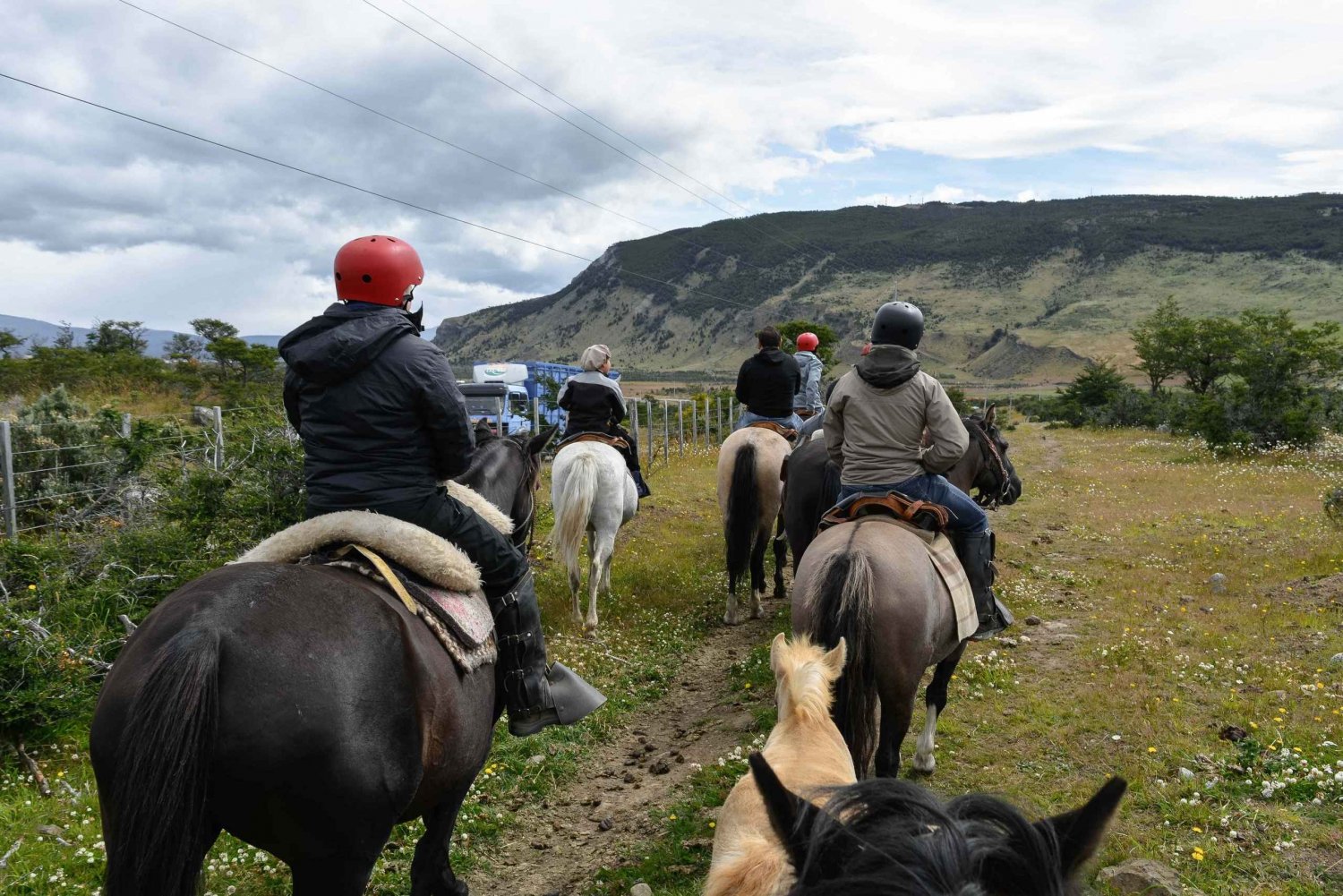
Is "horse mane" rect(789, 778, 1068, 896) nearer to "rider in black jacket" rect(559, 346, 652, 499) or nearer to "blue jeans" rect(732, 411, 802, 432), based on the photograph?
"rider in black jacket" rect(559, 346, 652, 499)

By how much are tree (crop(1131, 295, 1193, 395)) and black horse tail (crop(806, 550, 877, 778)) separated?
4591 cm

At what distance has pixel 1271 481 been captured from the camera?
58.9 ft

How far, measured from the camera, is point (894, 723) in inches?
A: 185

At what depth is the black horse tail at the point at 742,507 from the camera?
968 cm

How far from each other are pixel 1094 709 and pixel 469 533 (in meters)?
5.54

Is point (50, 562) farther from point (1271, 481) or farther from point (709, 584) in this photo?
point (1271, 481)

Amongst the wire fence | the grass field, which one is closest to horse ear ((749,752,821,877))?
the grass field

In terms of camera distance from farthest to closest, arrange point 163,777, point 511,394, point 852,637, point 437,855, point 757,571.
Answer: point 511,394
point 757,571
point 852,637
point 437,855
point 163,777

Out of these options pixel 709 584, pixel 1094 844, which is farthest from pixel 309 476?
pixel 709 584

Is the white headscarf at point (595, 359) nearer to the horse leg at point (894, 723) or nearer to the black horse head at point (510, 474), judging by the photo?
the black horse head at point (510, 474)

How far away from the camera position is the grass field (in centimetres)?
468

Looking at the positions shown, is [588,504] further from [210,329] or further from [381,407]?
[210,329]

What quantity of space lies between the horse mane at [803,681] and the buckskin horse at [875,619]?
1.74ft

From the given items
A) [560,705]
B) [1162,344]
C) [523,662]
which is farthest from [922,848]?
[1162,344]
